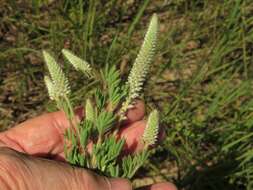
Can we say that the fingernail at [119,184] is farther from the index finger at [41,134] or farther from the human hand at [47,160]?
the index finger at [41,134]

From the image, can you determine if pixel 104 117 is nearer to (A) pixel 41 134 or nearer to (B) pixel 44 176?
(B) pixel 44 176

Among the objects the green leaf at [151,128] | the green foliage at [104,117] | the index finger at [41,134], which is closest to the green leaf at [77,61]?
the green foliage at [104,117]

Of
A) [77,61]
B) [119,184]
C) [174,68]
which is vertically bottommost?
[119,184]

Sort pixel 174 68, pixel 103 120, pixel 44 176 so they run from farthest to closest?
pixel 174 68 < pixel 103 120 < pixel 44 176

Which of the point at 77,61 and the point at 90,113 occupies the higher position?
the point at 77,61

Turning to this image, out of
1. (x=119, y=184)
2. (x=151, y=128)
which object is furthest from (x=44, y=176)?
(x=151, y=128)

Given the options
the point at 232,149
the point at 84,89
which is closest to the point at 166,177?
the point at 232,149
